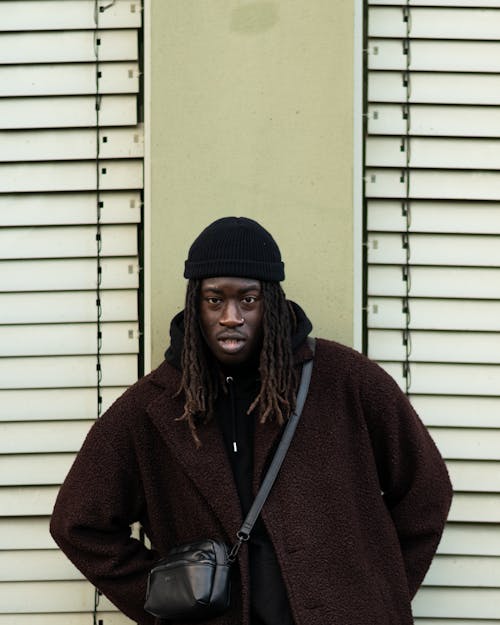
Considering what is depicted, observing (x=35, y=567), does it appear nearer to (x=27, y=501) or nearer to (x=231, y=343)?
(x=27, y=501)

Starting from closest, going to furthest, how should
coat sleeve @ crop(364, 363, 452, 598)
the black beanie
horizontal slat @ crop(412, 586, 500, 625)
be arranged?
the black beanie < coat sleeve @ crop(364, 363, 452, 598) < horizontal slat @ crop(412, 586, 500, 625)

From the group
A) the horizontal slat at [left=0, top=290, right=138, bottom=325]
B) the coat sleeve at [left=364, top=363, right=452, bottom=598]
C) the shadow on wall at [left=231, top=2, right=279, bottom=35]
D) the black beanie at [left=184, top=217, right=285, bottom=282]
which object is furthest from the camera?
the horizontal slat at [left=0, top=290, right=138, bottom=325]

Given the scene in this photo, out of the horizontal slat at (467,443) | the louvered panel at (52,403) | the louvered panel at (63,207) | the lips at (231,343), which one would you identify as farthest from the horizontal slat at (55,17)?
the horizontal slat at (467,443)

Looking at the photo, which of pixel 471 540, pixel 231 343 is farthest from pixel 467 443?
pixel 231 343

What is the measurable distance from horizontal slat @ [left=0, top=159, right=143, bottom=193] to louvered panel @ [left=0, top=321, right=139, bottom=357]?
0.52 m

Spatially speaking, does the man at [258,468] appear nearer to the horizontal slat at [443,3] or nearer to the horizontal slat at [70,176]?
the horizontal slat at [70,176]

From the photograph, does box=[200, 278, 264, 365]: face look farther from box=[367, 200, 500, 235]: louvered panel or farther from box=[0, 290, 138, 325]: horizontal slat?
box=[367, 200, 500, 235]: louvered panel

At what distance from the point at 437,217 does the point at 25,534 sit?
1.93 meters

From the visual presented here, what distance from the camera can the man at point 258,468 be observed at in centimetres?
314

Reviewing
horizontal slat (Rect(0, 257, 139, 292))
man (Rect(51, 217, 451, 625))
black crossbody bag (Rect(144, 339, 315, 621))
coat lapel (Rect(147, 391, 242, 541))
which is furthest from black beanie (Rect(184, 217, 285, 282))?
horizontal slat (Rect(0, 257, 139, 292))

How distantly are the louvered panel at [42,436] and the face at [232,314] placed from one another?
0.99m

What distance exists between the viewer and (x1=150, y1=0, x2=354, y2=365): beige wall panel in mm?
3688

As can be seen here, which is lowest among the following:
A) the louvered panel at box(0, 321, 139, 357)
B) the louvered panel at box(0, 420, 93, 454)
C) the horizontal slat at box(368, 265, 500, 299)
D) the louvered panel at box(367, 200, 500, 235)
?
the louvered panel at box(0, 420, 93, 454)

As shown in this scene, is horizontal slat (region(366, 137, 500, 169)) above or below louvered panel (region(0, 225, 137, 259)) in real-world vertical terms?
above
